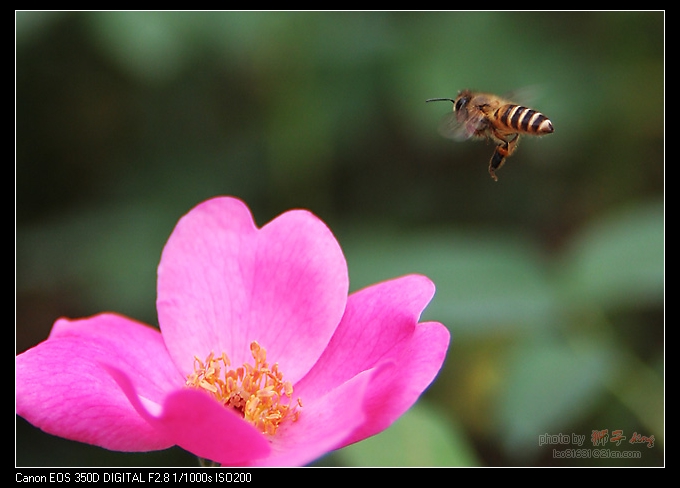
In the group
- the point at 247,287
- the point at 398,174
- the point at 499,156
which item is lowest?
the point at 247,287

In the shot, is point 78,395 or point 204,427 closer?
point 204,427

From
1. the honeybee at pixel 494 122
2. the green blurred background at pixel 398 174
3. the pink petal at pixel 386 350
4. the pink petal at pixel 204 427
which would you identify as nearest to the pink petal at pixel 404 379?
the pink petal at pixel 386 350

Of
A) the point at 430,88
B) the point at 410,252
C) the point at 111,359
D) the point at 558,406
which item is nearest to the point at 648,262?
the point at 558,406

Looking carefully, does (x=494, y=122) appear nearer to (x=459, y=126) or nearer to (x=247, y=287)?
(x=459, y=126)

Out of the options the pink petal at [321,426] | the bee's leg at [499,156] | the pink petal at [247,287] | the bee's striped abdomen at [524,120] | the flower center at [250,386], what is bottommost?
the pink petal at [321,426]

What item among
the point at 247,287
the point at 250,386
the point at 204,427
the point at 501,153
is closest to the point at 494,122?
the point at 501,153

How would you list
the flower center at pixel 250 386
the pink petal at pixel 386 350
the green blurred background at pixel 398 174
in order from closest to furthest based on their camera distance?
the pink petal at pixel 386 350 < the flower center at pixel 250 386 < the green blurred background at pixel 398 174

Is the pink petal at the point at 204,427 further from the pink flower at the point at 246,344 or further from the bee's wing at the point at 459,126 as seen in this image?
the bee's wing at the point at 459,126

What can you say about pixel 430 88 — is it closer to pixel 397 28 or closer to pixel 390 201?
pixel 397 28
